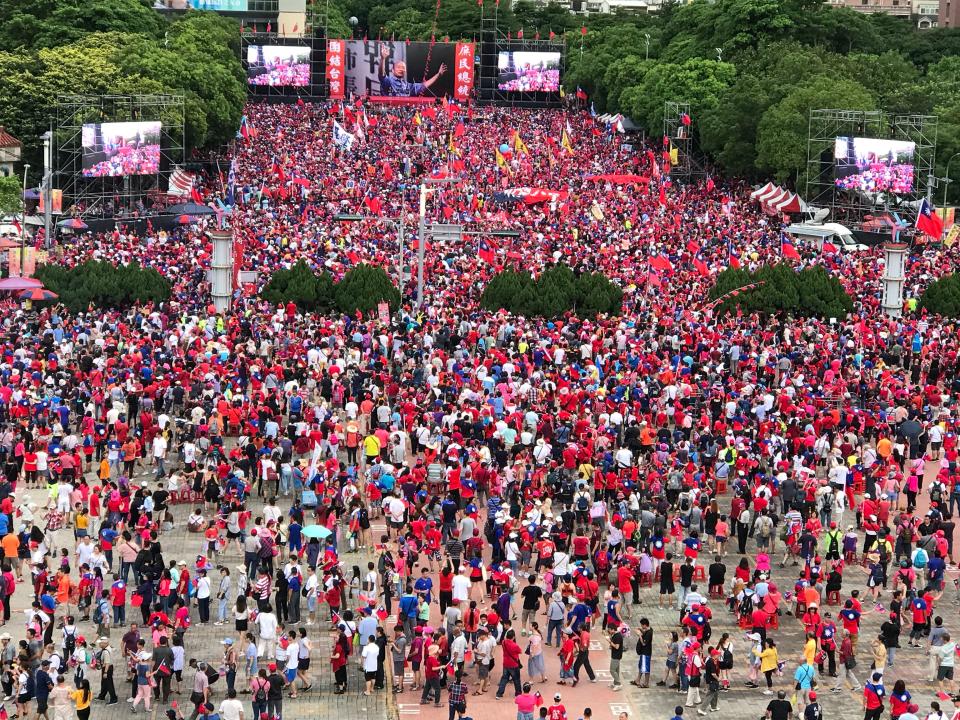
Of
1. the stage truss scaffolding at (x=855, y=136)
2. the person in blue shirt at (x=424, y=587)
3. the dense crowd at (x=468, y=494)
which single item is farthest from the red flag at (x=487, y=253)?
the person in blue shirt at (x=424, y=587)

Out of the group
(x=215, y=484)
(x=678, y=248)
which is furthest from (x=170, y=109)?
(x=215, y=484)

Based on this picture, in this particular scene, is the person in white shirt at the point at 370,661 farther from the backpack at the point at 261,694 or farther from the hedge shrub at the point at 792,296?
the hedge shrub at the point at 792,296

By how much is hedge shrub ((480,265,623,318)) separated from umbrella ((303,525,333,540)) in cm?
2253

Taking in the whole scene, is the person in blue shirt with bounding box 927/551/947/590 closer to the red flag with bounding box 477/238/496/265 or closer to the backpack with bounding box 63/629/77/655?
the backpack with bounding box 63/629/77/655

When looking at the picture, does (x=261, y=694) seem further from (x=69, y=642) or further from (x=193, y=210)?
(x=193, y=210)

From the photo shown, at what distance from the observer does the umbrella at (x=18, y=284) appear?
50.5 m

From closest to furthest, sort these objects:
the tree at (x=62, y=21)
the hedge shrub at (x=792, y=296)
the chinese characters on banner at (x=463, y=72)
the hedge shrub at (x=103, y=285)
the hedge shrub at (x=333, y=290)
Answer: the hedge shrub at (x=103, y=285) → the hedge shrub at (x=333, y=290) → the hedge shrub at (x=792, y=296) → the tree at (x=62, y=21) → the chinese characters on banner at (x=463, y=72)

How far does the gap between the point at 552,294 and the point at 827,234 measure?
20.7m

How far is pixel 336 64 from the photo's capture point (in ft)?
370

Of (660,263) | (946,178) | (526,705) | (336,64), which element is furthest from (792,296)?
(336,64)

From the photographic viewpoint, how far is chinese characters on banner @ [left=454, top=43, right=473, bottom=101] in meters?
116

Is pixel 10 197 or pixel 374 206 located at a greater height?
pixel 10 197

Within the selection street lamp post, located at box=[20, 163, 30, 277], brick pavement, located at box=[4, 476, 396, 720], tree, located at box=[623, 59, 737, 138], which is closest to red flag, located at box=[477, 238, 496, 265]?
street lamp post, located at box=[20, 163, 30, 277]

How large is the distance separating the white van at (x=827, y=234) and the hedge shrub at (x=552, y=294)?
1753 cm
